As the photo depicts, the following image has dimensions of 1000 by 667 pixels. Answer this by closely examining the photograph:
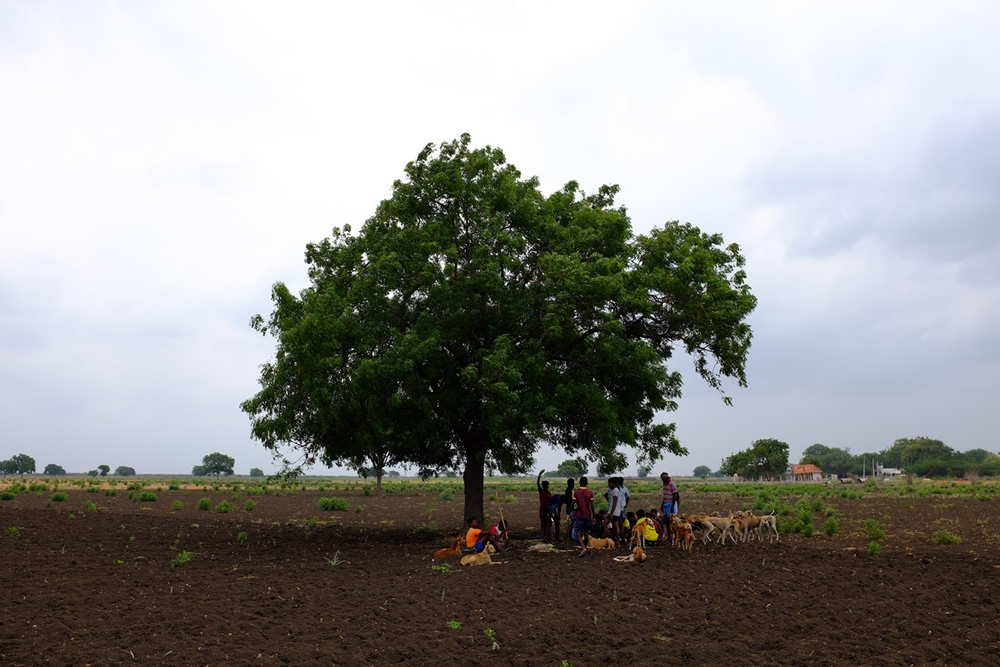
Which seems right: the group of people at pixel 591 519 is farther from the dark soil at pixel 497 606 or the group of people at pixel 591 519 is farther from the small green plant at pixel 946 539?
the small green plant at pixel 946 539

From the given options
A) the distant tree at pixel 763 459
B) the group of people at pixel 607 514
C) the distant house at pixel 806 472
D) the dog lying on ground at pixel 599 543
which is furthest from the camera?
the distant house at pixel 806 472

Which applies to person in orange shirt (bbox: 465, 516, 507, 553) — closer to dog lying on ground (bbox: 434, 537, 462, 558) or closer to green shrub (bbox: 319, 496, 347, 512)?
dog lying on ground (bbox: 434, 537, 462, 558)

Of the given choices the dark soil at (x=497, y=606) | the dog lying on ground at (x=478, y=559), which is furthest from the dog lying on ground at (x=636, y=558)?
the dog lying on ground at (x=478, y=559)

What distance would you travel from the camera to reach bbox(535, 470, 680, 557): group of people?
1860 cm

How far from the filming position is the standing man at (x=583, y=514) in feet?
60.2

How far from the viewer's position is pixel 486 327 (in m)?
20.3

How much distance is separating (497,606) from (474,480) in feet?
29.5

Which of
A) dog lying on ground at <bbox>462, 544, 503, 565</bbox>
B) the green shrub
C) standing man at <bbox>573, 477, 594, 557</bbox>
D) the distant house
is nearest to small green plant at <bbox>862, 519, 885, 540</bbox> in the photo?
A: standing man at <bbox>573, 477, 594, 557</bbox>

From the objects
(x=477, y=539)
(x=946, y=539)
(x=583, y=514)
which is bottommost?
(x=946, y=539)

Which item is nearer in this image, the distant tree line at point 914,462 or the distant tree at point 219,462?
the distant tree line at point 914,462

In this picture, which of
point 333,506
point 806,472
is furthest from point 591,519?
point 806,472

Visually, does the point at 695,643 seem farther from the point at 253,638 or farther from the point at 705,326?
the point at 705,326

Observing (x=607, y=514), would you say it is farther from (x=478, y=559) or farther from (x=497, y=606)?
(x=497, y=606)

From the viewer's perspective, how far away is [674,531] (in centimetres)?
1891
